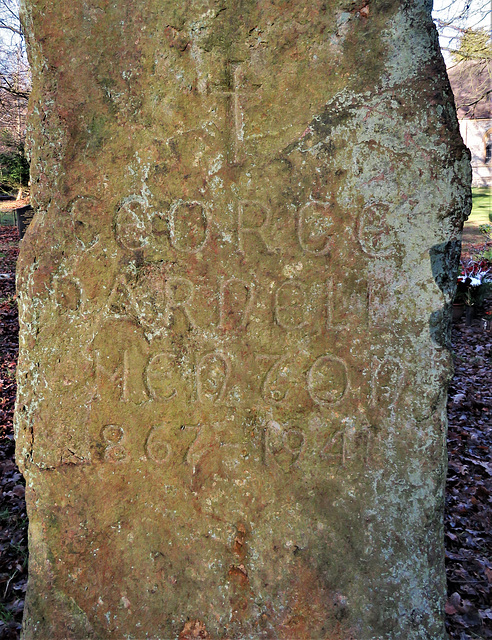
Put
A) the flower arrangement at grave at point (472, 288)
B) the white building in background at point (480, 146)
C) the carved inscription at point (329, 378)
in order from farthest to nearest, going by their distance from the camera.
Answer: the white building in background at point (480, 146) < the flower arrangement at grave at point (472, 288) < the carved inscription at point (329, 378)

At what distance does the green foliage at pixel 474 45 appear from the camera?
326 inches

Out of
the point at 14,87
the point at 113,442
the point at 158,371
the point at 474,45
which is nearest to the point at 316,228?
the point at 158,371

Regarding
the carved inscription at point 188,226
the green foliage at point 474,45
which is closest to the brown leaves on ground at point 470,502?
the carved inscription at point 188,226

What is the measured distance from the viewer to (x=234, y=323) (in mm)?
2070

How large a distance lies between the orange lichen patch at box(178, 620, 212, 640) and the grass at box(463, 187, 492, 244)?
34.9 ft

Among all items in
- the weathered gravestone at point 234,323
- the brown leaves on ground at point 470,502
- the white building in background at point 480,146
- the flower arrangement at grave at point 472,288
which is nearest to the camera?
the weathered gravestone at point 234,323

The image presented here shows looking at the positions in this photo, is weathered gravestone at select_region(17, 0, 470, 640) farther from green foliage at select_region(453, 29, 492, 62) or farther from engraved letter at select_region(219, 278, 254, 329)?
green foliage at select_region(453, 29, 492, 62)

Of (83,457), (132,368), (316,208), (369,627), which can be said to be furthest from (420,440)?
(83,457)

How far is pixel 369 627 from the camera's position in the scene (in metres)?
2.04

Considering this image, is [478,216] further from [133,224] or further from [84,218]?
[84,218]

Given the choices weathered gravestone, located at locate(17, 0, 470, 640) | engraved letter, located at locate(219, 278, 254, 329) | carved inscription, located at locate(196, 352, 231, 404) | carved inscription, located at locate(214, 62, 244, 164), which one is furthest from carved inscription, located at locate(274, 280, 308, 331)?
carved inscription, located at locate(214, 62, 244, 164)

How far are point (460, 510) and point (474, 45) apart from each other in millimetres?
8383

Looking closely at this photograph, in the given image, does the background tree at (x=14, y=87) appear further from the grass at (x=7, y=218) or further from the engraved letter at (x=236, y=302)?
the engraved letter at (x=236, y=302)

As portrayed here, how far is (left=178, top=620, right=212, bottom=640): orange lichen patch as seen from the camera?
6.87 feet
